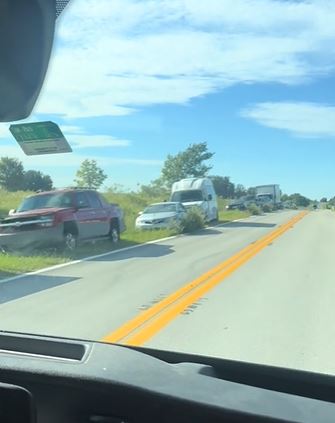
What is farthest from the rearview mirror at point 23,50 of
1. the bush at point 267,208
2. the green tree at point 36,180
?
the bush at point 267,208

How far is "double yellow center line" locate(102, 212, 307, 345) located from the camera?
22.5 feet

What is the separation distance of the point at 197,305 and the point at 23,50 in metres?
7.18

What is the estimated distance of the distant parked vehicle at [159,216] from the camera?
2870 centimetres

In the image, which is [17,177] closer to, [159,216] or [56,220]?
[56,220]

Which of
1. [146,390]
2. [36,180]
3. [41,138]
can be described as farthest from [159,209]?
[146,390]

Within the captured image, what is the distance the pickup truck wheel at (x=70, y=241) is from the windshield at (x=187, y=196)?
18689 millimetres

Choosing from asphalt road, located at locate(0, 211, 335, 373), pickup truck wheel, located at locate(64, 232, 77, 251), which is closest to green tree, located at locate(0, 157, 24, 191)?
asphalt road, located at locate(0, 211, 335, 373)

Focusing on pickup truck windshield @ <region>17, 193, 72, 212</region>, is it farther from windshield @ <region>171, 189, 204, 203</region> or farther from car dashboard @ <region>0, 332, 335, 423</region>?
windshield @ <region>171, 189, 204, 203</region>

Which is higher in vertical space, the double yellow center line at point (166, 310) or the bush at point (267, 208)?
the bush at point (267, 208)

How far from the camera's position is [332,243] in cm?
2109

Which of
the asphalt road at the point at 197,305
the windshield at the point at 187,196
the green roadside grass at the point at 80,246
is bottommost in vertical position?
the asphalt road at the point at 197,305

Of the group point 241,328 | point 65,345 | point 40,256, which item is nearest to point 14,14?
point 65,345

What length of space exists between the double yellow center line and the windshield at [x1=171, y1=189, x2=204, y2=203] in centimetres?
2202

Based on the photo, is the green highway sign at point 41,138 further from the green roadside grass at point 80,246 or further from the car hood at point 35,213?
the car hood at point 35,213
